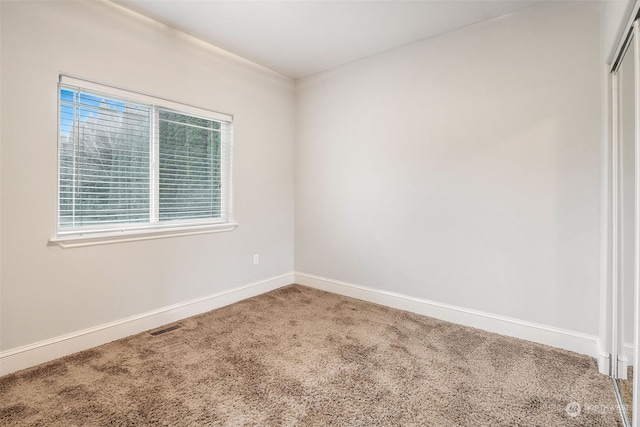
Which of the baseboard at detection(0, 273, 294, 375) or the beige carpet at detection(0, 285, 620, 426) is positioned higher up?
the baseboard at detection(0, 273, 294, 375)

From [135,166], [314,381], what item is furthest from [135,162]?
[314,381]

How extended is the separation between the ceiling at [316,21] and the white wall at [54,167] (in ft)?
0.71

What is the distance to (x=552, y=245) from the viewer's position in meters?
2.34

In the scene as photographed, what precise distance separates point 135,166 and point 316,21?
1947 millimetres

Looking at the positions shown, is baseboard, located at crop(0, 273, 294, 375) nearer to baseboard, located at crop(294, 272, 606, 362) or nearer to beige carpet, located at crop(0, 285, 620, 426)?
beige carpet, located at crop(0, 285, 620, 426)

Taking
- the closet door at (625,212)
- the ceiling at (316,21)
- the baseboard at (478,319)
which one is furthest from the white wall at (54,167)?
the closet door at (625,212)

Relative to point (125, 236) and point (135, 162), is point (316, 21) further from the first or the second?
point (125, 236)

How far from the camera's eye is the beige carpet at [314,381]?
159 cm

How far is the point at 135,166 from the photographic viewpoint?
8.56 ft

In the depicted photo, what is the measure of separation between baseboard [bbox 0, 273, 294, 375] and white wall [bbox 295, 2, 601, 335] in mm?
1255

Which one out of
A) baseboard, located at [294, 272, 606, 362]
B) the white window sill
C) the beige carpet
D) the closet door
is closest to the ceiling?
the closet door

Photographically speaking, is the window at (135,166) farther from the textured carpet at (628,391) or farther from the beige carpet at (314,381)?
the textured carpet at (628,391)

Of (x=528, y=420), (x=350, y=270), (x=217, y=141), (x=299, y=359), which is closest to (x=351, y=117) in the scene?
(x=217, y=141)

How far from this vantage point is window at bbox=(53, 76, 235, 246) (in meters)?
2.25
